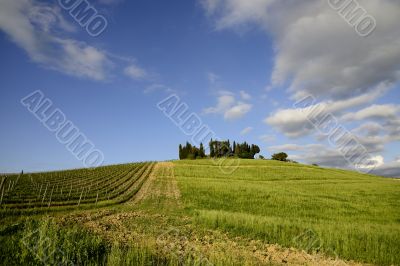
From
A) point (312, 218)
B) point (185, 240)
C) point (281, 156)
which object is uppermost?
point (281, 156)

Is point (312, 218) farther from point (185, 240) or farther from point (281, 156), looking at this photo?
point (281, 156)

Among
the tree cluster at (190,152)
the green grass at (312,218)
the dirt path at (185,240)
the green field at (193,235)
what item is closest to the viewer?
the green field at (193,235)

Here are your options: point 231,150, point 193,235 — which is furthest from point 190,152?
point 193,235

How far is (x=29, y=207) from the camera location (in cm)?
2406

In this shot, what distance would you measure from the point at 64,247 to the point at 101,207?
1833 centimetres

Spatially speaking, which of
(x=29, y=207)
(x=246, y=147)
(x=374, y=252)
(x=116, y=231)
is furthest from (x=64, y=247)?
(x=246, y=147)

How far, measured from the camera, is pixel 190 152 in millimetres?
146125

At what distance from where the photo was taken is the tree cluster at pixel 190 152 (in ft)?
471

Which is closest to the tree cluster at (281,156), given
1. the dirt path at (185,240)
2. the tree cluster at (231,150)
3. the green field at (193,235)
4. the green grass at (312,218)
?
the tree cluster at (231,150)

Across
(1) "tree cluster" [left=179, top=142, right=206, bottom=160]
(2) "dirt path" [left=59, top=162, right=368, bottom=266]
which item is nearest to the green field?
(2) "dirt path" [left=59, top=162, right=368, bottom=266]

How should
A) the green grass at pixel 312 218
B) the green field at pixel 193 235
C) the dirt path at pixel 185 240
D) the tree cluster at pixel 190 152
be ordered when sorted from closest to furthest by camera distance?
1. the green field at pixel 193 235
2. the dirt path at pixel 185 240
3. the green grass at pixel 312 218
4. the tree cluster at pixel 190 152

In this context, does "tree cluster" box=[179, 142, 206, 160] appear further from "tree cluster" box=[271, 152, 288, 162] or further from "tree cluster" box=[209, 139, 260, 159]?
"tree cluster" box=[271, 152, 288, 162]

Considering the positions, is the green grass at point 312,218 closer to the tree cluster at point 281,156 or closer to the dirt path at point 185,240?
the dirt path at point 185,240

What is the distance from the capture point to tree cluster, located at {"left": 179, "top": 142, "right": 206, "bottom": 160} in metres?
144
